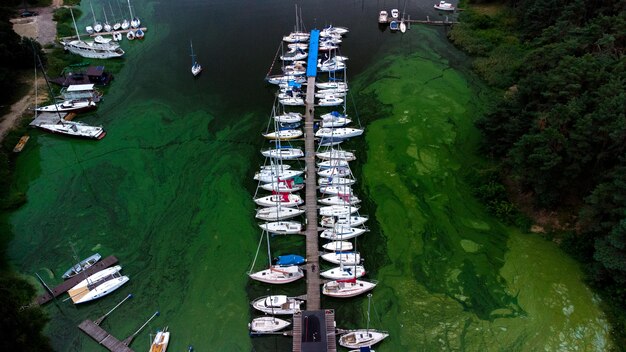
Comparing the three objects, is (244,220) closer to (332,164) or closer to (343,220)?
(343,220)

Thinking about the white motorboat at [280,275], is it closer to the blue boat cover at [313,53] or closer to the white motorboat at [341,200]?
the white motorboat at [341,200]

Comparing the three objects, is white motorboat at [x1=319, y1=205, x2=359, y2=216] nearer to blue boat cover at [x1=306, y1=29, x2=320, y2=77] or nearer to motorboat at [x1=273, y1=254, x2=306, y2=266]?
motorboat at [x1=273, y1=254, x2=306, y2=266]

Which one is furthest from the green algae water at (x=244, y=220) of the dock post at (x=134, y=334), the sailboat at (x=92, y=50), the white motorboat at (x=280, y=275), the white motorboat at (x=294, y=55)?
the white motorboat at (x=294, y=55)

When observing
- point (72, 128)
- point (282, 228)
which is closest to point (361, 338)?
point (282, 228)

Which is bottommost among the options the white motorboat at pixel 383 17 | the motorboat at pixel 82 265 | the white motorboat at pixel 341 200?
the motorboat at pixel 82 265

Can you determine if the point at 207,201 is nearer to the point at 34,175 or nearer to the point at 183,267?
the point at 183,267

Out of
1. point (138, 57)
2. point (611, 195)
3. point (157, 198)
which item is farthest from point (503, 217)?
point (138, 57)
